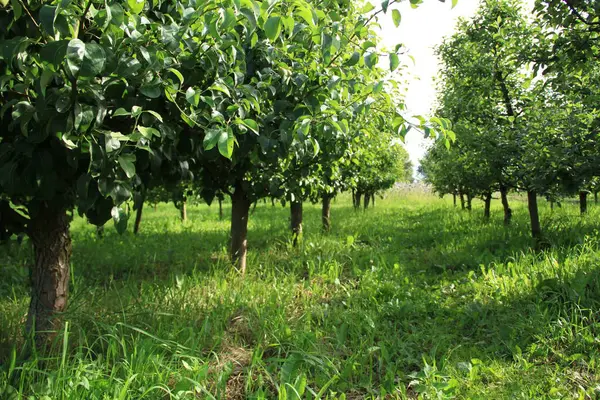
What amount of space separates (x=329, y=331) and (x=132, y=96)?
2.39 metres

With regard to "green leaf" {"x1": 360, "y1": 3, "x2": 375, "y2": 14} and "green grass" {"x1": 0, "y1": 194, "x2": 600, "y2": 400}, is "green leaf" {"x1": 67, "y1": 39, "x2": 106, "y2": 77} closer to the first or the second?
"green leaf" {"x1": 360, "y1": 3, "x2": 375, "y2": 14}

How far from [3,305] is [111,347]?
2034 millimetres

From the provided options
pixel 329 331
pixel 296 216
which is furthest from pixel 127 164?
pixel 296 216

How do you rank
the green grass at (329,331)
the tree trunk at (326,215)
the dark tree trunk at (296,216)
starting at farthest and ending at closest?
the tree trunk at (326,215), the dark tree trunk at (296,216), the green grass at (329,331)

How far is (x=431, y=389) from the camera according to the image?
259 cm

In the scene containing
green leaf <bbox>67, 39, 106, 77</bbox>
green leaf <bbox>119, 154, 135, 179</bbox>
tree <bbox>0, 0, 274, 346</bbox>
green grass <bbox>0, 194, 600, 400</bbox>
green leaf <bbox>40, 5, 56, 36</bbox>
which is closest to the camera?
green leaf <bbox>40, 5, 56, 36</bbox>

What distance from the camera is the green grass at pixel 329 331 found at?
2.49 m

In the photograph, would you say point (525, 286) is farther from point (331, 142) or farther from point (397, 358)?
point (331, 142)

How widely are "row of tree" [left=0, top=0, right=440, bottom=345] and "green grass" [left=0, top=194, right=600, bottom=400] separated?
2.18ft

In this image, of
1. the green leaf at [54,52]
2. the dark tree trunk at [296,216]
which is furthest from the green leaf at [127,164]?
the dark tree trunk at [296,216]

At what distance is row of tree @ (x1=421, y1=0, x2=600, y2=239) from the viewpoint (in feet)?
13.9

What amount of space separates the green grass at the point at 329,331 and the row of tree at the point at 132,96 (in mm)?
665

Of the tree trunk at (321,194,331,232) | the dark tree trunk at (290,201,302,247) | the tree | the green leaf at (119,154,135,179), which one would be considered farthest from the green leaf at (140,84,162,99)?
the tree trunk at (321,194,331,232)

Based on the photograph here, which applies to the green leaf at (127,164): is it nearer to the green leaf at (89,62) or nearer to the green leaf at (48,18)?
the green leaf at (89,62)
